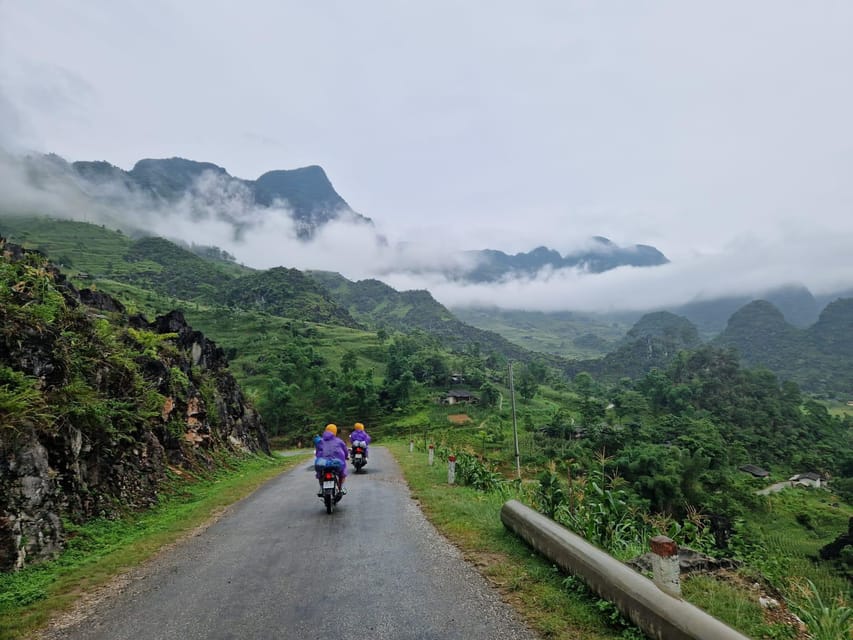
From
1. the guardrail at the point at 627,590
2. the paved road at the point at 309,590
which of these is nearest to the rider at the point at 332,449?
the paved road at the point at 309,590

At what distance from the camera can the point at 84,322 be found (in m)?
12.7

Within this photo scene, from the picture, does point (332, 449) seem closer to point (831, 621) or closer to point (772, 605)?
point (772, 605)

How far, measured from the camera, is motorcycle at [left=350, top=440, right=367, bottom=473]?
59.3 feet

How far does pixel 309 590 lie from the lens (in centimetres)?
557

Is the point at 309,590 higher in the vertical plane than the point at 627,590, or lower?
lower

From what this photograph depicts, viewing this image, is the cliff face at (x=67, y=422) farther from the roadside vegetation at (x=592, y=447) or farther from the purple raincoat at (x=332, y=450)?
the purple raincoat at (x=332, y=450)

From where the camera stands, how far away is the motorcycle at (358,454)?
712 inches

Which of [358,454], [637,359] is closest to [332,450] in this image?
[358,454]

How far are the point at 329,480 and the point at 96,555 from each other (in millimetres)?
4258

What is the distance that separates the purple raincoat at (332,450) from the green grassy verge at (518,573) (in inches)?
85.2

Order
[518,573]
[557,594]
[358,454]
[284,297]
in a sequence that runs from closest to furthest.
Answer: [557,594], [518,573], [358,454], [284,297]

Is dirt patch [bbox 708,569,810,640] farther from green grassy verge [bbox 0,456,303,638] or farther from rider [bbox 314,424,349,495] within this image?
green grassy verge [bbox 0,456,303,638]

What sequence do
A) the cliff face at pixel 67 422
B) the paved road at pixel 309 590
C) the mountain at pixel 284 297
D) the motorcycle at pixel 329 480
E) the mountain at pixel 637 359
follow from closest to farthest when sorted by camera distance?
1. the paved road at pixel 309 590
2. the cliff face at pixel 67 422
3. the motorcycle at pixel 329 480
4. the mountain at pixel 284 297
5. the mountain at pixel 637 359

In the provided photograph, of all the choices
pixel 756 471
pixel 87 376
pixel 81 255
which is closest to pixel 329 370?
pixel 756 471
